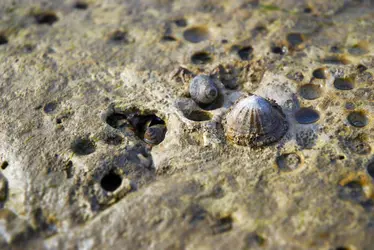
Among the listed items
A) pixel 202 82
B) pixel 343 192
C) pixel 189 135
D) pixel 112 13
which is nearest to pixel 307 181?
pixel 343 192

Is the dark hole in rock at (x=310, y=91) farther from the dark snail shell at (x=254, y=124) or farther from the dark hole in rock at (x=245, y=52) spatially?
the dark hole in rock at (x=245, y=52)

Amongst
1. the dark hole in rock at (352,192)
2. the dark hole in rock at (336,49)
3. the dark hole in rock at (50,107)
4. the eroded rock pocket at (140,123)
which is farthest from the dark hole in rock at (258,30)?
the dark hole in rock at (50,107)

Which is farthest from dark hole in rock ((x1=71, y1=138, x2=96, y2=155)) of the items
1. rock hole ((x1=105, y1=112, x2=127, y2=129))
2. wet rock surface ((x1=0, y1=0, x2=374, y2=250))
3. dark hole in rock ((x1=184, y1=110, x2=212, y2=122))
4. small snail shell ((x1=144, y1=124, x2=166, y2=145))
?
dark hole in rock ((x1=184, y1=110, x2=212, y2=122))

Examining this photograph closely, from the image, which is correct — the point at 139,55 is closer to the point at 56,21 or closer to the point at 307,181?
the point at 56,21

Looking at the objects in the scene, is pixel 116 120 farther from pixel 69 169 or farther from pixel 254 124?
pixel 254 124

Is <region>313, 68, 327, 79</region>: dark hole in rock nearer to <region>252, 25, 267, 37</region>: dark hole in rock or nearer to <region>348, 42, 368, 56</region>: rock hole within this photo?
<region>348, 42, 368, 56</region>: rock hole

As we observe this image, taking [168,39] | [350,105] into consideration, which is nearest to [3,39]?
[168,39]
